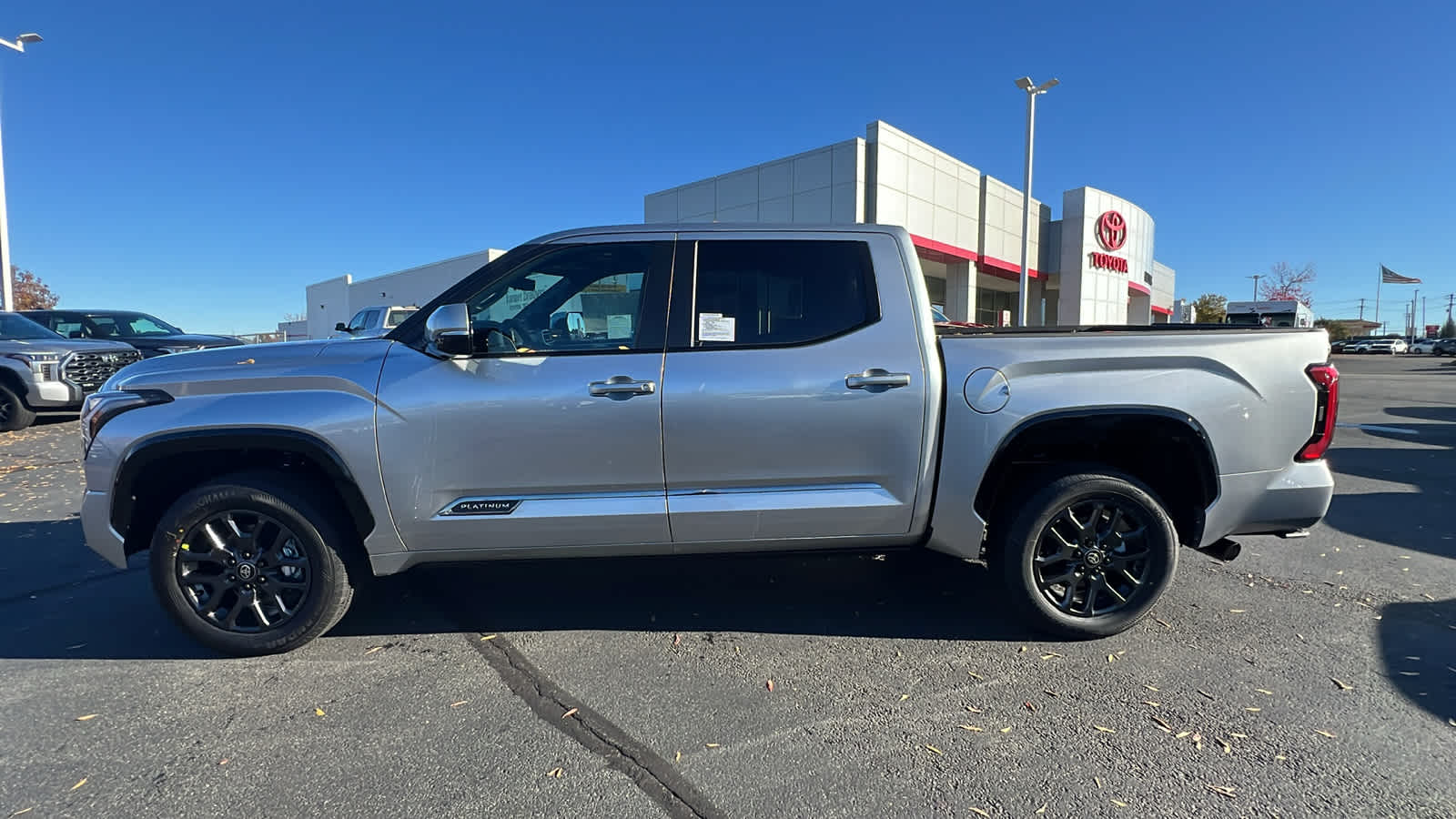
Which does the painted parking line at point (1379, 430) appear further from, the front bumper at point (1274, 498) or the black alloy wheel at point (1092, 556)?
the black alloy wheel at point (1092, 556)

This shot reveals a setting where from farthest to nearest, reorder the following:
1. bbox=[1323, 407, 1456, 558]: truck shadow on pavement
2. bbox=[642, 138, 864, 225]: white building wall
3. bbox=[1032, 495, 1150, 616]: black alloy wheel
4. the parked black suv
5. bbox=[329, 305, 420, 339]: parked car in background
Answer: bbox=[642, 138, 864, 225]: white building wall, bbox=[329, 305, 420, 339]: parked car in background, the parked black suv, bbox=[1323, 407, 1456, 558]: truck shadow on pavement, bbox=[1032, 495, 1150, 616]: black alloy wheel

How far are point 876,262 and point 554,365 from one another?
157cm

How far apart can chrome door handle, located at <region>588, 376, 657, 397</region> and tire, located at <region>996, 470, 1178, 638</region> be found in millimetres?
1811

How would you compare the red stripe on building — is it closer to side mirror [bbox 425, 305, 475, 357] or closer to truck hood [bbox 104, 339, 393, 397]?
side mirror [bbox 425, 305, 475, 357]

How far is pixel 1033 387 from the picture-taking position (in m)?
3.19

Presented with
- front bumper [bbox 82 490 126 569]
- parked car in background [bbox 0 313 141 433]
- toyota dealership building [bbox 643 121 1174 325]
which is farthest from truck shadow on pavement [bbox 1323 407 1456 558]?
parked car in background [bbox 0 313 141 433]

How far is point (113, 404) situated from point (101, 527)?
54 centimetres

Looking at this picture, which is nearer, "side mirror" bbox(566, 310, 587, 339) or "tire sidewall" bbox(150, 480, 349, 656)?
"tire sidewall" bbox(150, 480, 349, 656)

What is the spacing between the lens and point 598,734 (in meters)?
2.64

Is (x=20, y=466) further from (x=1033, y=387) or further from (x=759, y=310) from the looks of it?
(x=1033, y=387)

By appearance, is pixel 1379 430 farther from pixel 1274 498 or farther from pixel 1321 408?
pixel 1274 498

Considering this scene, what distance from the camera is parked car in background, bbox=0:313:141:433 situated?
943cm

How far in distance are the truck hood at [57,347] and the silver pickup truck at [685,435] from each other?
9002 millimetres

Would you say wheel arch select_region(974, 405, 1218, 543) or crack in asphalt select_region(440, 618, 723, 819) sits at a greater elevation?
wheel arch select_region(974, 405, 1218, 543)
